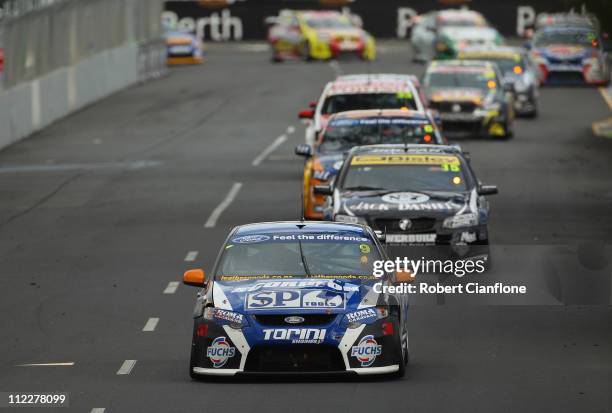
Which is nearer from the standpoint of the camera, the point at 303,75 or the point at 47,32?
the point at 47,32

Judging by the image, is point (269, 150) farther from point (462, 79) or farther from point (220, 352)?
point (220, 352)

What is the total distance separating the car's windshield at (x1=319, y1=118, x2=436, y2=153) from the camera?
971 inches

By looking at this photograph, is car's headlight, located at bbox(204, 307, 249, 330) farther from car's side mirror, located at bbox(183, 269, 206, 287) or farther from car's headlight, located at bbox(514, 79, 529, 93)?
car's headlight, located at bbox(514, 79, 529, 93)

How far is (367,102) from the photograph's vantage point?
29109 millimetres

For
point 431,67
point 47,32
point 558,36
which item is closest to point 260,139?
point 431,67

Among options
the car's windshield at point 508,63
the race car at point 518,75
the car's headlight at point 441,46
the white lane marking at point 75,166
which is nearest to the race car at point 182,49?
the car's headlight at point 441,46

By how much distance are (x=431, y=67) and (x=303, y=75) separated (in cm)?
1458

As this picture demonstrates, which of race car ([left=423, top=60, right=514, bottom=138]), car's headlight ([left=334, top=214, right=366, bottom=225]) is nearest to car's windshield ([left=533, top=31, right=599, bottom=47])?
race car ([left=423, top=60, right=514, bottom=138])

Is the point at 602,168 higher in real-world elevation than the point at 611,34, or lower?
lower

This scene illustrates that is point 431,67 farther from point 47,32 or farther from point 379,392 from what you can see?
point 379,392

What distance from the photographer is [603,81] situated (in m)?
51.0

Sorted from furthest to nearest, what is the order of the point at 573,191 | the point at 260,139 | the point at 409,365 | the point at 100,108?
the point at 100,108, the point at 260,139, the point at 573,191, the point at 409,365

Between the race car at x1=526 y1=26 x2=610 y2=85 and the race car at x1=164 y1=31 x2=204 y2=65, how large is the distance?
1462 centimetres

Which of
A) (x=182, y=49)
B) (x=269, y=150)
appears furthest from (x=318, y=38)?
(x=269, y=150)
